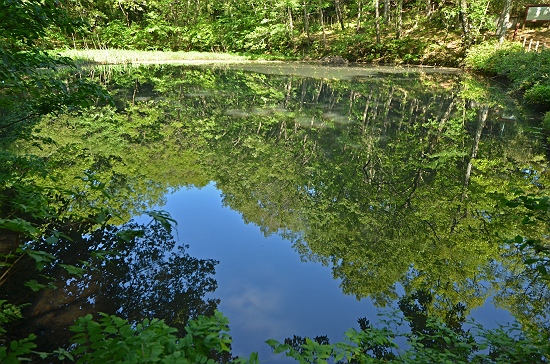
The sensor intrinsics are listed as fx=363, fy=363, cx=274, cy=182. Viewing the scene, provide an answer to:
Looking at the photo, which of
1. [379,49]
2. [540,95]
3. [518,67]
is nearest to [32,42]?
[540,95]

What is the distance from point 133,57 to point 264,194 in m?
25.9

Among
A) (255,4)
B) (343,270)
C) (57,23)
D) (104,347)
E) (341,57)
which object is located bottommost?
(343,270)

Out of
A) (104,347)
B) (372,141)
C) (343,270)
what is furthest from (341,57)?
(104,347)

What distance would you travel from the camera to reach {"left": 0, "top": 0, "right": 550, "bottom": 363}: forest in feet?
8.18

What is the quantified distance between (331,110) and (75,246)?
9.51 meters

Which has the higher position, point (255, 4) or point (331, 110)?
point (255, 4)

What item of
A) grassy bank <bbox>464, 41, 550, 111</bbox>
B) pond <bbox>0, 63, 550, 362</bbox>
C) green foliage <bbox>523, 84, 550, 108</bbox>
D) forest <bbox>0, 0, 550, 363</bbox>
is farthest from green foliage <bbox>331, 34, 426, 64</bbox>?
pond <bbox>0, 63, 550, 362</bbox>

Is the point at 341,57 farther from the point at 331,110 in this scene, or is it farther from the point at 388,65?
the point at 331,110

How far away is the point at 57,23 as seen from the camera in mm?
2861

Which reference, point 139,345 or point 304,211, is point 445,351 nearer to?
point 139,345

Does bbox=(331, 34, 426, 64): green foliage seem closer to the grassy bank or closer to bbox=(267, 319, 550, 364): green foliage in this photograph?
the grassy bank

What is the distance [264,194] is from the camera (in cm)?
625

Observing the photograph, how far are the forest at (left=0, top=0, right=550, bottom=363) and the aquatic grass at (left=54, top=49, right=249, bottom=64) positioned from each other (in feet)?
29.7

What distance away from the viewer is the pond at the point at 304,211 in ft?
11.6
